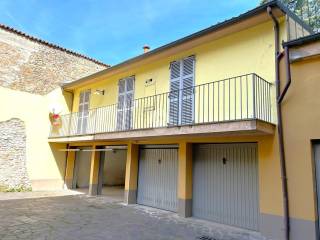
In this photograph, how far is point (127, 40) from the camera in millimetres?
16578

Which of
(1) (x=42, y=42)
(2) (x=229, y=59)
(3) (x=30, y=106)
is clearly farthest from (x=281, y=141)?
(1) (x=42, y=42)

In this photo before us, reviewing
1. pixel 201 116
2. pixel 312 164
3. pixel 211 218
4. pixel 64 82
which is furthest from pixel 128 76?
pixel 312 164

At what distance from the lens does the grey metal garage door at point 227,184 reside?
7.33 meters

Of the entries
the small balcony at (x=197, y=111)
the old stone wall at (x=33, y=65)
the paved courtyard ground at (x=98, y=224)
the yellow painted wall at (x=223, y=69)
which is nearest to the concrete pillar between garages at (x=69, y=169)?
the small balcony at (x=197, y=111)

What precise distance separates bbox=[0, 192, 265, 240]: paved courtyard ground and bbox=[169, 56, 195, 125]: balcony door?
323 centimetres

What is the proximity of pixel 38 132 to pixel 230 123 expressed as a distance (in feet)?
37.3

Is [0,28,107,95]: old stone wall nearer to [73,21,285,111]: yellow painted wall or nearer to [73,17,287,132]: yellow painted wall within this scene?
[73,17,287,132]: yellow painted wall

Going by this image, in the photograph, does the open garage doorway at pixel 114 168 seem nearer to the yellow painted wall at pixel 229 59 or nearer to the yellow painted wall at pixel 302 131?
the yellow painted wall at pixel 229 59

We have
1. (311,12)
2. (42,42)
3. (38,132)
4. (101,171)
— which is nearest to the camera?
(101,171)

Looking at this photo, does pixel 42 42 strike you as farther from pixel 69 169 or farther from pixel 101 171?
pixel 101 171

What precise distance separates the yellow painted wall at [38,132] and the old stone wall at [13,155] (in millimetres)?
253

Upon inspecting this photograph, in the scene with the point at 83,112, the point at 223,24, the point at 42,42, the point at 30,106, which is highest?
the point at 42,42

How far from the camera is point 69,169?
15.1 meters

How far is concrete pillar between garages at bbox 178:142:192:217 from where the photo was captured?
8570 mm
